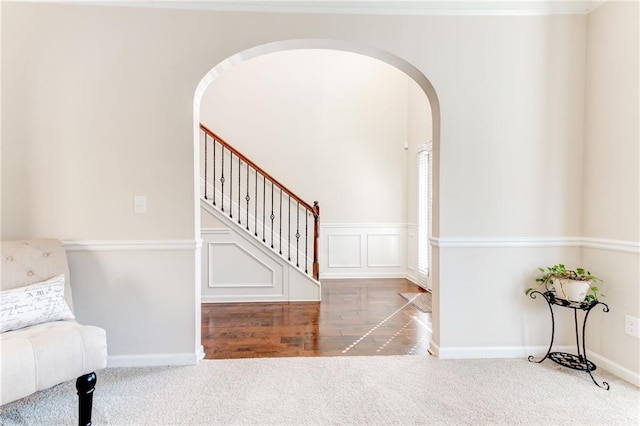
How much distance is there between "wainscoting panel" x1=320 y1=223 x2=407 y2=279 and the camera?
17.2 ft

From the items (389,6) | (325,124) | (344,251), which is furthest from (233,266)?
(389,6)

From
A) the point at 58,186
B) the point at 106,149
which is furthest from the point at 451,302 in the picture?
the point at 58,186

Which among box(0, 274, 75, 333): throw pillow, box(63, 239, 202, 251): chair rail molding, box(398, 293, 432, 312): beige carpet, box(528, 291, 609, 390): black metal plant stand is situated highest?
box(63, 239, 202, 251): chair rail molding

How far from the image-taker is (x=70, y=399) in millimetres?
1911

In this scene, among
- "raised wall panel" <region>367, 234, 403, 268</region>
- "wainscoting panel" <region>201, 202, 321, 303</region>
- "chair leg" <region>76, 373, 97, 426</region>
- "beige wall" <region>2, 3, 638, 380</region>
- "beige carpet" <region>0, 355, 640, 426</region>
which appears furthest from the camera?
"raised wall panel" <region>367, 234, 403, 268</region>

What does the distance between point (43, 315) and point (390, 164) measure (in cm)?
460

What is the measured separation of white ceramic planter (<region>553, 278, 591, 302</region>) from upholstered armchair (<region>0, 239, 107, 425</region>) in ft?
9.22

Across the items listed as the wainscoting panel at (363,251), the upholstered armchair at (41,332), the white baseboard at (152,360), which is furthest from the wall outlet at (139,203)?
the wainscoting panel at (363,251)

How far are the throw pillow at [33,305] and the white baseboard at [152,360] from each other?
21.9 inches

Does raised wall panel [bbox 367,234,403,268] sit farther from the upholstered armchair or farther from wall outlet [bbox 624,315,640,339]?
the upholstered armchair

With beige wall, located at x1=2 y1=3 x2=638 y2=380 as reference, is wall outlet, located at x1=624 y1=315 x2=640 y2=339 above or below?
below

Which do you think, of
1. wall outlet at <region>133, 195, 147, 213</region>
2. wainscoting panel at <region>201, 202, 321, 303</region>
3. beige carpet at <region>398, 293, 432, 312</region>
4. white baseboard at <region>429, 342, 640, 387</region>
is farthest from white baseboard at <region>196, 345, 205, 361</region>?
beige carpet at <region>398, 293, 432, 312</region>

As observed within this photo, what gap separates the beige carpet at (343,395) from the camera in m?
1.75

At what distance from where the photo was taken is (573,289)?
2168 mm
